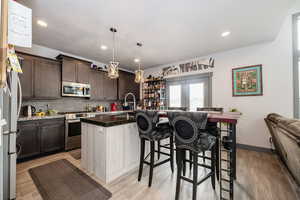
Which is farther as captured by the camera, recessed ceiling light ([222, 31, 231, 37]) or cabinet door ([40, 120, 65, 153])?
cabinet door ([40, 120, 65, 153])

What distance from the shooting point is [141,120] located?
1805mm

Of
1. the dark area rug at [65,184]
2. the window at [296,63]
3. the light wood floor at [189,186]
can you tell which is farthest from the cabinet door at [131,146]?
the window at [296,63]

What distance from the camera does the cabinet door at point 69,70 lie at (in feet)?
10.7

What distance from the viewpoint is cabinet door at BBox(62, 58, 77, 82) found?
128 inches

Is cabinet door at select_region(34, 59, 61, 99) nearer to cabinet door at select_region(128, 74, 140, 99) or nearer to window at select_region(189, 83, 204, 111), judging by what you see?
cabinet door at select_region(128, 74, 140, 99)

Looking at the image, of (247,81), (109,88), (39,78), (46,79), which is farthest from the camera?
(109,88)

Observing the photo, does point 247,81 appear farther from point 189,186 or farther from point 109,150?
point 109,150

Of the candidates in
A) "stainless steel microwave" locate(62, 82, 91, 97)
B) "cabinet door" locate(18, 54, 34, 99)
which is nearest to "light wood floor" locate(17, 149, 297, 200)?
"cabinet door" locate(18, 54, 34, 99)

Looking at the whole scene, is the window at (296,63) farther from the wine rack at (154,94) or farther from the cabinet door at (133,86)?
the cabinet door at (133,86)

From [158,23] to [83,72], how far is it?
280 centimetres

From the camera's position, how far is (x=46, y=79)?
3.01m

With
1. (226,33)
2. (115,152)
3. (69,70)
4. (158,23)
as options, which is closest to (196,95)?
(226,33)

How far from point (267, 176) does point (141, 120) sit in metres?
2.36

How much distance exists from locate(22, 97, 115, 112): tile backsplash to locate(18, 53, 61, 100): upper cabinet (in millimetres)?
335
